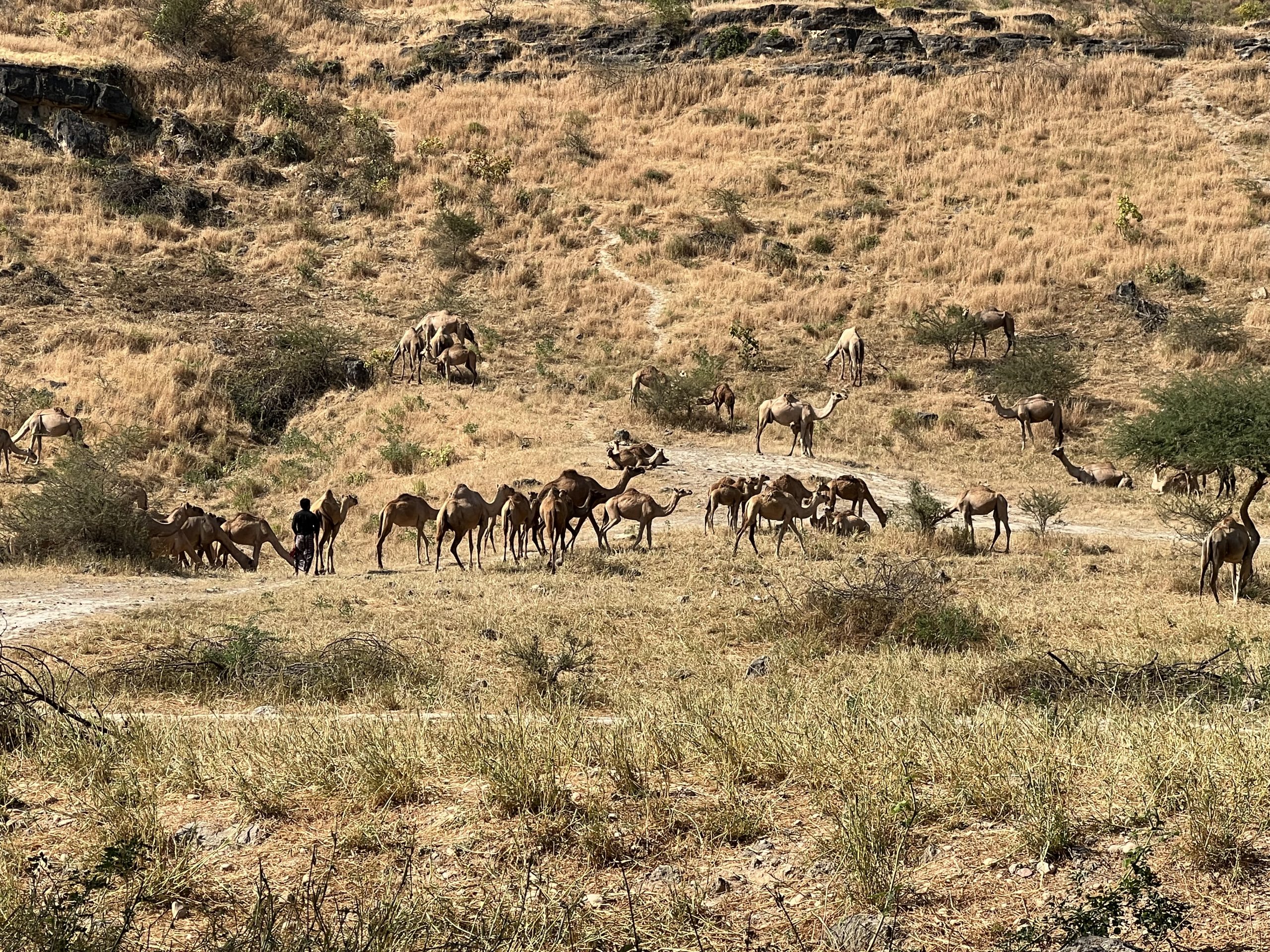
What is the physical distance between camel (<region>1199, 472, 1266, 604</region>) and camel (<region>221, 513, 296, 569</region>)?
1319cm

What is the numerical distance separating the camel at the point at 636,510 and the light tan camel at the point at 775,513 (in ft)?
4.41

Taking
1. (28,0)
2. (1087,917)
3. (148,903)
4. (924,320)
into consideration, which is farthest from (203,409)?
(28,0)

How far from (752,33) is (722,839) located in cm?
5393

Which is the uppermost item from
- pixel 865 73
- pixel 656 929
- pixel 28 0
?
pixel 28 0

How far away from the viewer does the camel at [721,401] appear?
2620cm

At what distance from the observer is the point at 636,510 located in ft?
53.1

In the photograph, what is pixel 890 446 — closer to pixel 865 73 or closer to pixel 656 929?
pixel 656 929

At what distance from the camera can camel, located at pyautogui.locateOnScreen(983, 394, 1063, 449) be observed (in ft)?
81.3

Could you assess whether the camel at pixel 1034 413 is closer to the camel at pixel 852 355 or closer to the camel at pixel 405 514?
the camel at pixel 852 355

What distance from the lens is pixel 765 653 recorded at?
1002 cm

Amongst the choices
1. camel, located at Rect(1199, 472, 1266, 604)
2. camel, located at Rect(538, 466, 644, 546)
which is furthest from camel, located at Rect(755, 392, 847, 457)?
camel, located at Rect(1199, 472, 1266, 604)

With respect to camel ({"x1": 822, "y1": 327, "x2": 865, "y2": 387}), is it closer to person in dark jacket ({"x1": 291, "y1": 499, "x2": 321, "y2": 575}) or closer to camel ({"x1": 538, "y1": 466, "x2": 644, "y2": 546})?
camel ({"x1": 538, "y1": 466, "x2": 644, "y2": 546})

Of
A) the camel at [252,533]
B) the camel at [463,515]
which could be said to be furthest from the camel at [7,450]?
the camel at [463,515]

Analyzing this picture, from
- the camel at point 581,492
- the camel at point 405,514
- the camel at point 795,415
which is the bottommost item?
the camel at point 405,514
